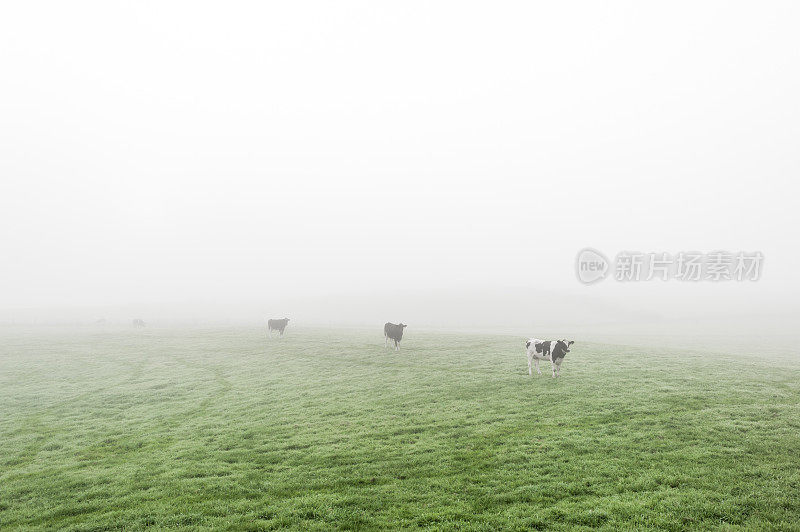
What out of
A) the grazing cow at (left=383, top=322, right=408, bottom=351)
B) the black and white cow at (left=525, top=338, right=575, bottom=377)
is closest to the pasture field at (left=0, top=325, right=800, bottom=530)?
the black and white cow at (left=525, top=338, right=575, bottom=377)

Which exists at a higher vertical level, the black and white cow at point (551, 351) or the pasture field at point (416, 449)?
the black and white cow at point (551, 351)

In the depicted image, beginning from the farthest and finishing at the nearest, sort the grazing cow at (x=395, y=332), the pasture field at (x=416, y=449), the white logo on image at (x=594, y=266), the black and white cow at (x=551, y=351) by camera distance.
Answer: the white logo on image at (x=594, y=266), the grazing cow at (x=395, y=332), the black and white cow at (x=551, y=351), the pasture field at (x=416, y=449)

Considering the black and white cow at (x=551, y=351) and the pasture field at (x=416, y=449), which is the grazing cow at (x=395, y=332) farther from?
the black and white cow at (x=551, y=351)

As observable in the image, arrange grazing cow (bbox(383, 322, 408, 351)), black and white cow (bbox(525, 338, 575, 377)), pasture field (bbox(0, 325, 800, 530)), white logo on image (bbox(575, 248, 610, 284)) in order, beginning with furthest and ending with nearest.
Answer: white logo on image (bbox(575, 248, 610, 284)), grazing cow (bbox(383, 322, 408, 351)), black and white cow (bbox(525, 338, 575, 377)), pasture field (bbox(0, 325, 800, 530))

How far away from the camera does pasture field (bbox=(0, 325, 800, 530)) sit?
1046 cm

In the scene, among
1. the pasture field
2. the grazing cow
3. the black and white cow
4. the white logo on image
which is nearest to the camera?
→ the pasture field

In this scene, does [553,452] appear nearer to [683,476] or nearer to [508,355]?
[683,476]

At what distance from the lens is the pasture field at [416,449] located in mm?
10461

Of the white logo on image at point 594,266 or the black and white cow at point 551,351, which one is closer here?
the black and white cow at point 551,351

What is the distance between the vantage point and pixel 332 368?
32188 mm

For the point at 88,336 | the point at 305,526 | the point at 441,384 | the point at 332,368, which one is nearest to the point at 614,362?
the point at 441,384

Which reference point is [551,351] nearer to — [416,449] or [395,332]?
[416,449]

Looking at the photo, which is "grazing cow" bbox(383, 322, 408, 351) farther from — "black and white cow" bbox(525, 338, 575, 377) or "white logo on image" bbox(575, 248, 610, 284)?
"white logo on image" bbox(575, 248, 610, 284)

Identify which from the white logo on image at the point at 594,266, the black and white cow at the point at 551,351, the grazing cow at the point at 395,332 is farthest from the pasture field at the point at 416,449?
the white logo on image at the point at 594,266
